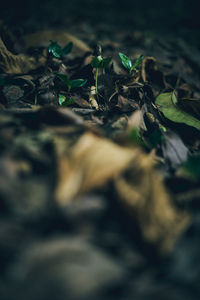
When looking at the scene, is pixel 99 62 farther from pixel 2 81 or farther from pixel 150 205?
pixel 150 205

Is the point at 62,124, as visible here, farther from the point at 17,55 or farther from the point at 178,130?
the point at 17,55

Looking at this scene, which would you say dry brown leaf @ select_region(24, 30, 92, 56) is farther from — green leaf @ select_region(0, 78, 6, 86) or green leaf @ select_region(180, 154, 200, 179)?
green leaf @ select_region(180, 154, 200, 179)

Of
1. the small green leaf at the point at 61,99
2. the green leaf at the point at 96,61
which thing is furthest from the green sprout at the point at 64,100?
the green leaf at the point at 96,61

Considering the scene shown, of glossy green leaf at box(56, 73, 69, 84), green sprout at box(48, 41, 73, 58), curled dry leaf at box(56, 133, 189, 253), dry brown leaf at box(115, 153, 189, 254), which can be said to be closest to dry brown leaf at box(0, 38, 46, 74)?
green sprout at box(48, 41, 73, 58)

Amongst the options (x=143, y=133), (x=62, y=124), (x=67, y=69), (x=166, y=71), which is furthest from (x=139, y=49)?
(x=62, y=124)

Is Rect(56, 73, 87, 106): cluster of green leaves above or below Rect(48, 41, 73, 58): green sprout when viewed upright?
below

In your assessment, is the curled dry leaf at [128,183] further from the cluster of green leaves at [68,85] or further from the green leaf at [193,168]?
the cluster of green leaves at [68,85]
